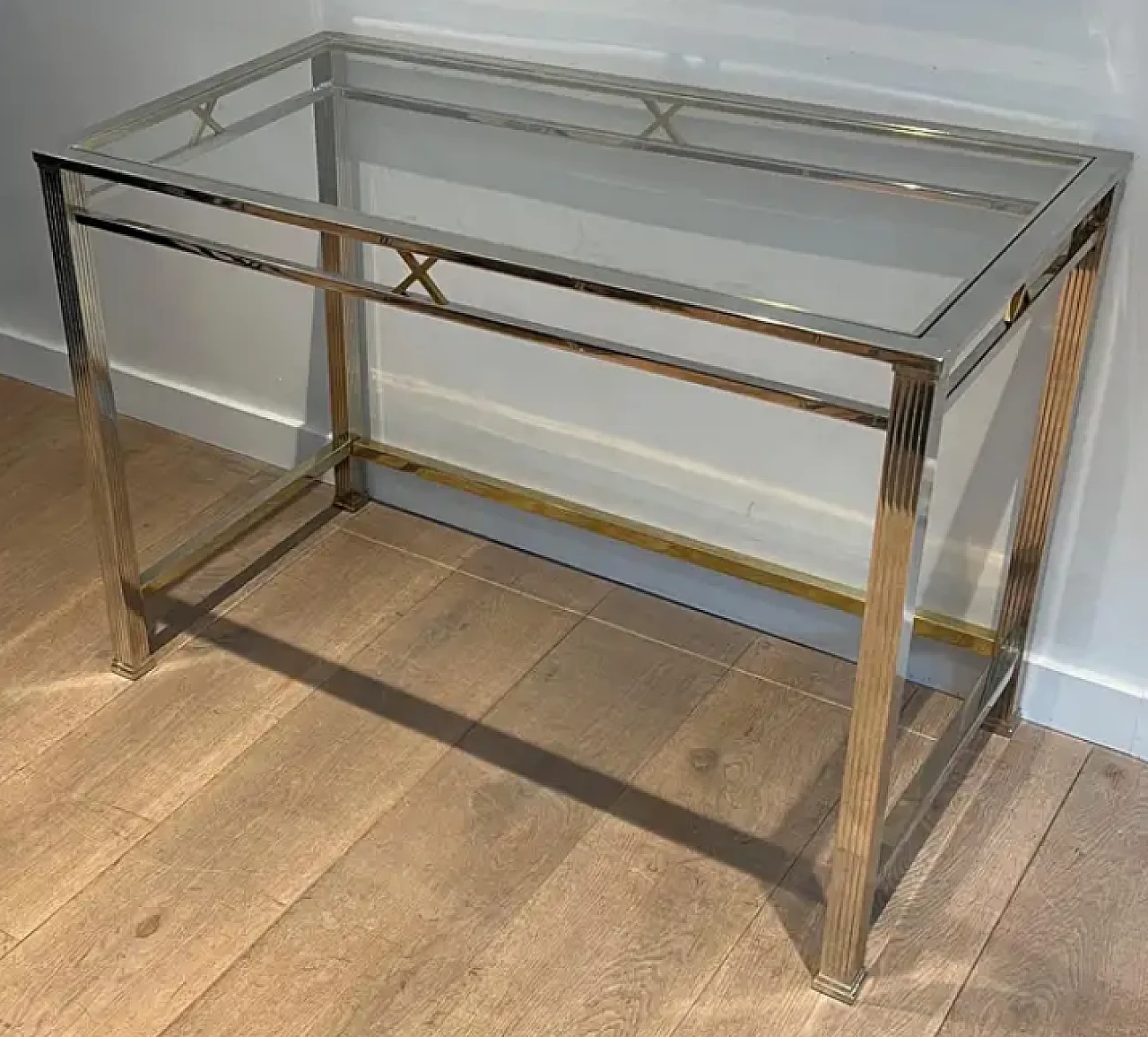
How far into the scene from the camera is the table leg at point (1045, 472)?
4.78 feet

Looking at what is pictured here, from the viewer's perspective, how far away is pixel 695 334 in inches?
66.8

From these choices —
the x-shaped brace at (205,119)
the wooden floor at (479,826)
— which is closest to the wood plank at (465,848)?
the wooden floor at (479,826)

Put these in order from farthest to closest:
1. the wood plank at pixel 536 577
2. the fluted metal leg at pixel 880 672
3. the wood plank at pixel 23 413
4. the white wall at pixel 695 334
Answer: the wood plank at pixel 23 413
the wood plank at pixel 536 577
the white wall at pixel 695 334
the fluted metal leg at pixel 880 672

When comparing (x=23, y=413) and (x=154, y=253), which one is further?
(x=23, y=413)

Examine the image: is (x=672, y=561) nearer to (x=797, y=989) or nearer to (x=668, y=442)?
(x=668, y=442)

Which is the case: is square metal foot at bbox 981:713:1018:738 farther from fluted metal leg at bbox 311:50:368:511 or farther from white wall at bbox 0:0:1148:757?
fluted metal leg at bbox 311:50:368:511

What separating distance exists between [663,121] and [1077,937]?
928mm

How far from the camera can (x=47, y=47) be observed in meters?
2.09

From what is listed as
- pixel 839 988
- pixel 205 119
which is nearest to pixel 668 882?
pixel 839 988

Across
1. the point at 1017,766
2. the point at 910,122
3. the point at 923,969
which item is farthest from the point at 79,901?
the point at 910,122

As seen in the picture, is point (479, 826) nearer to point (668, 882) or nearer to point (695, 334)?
point (668, 882)

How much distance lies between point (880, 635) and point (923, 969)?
40 centimetres

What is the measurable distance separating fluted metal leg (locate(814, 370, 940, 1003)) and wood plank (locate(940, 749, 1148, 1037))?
5.0 inches

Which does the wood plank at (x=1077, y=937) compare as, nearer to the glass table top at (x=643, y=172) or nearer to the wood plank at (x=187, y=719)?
the glass table top at (x=643, y=172)
